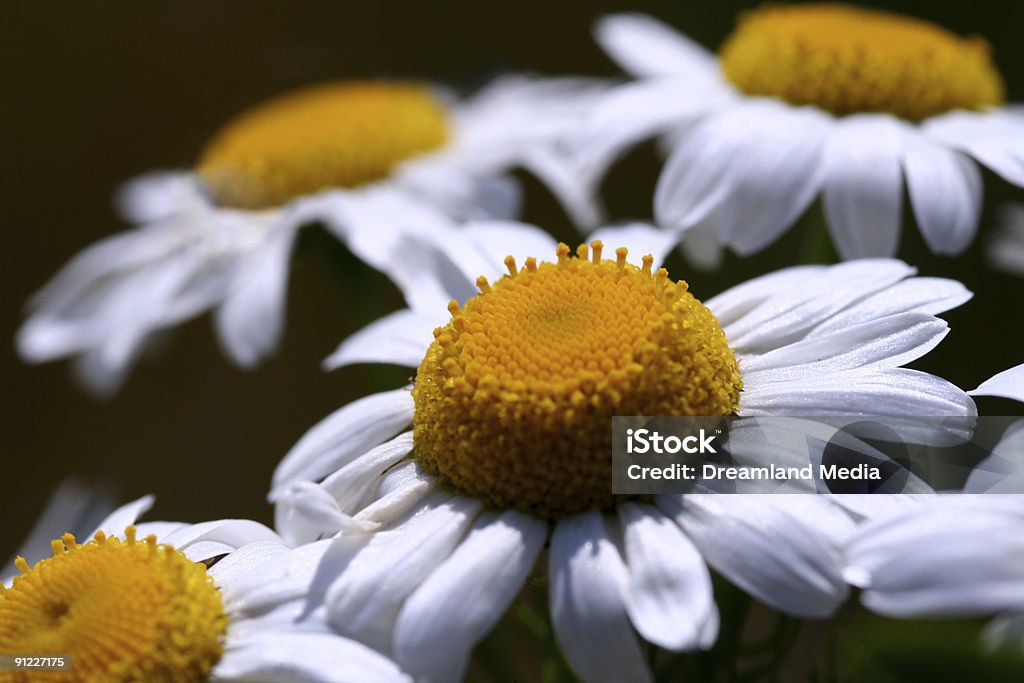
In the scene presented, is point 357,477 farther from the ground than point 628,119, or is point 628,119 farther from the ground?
point 628,119

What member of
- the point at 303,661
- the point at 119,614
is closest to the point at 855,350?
the point at 303,661

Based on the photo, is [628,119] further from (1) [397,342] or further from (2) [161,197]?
(2) [161,197]

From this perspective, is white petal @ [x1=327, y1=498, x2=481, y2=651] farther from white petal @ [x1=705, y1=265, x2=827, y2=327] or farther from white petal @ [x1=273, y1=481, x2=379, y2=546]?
white petal @ [x1=705, y1=265, x2=827, y2=327]

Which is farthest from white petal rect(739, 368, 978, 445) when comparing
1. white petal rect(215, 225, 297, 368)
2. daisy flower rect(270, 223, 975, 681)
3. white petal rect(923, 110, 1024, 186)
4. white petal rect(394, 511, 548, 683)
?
white petal rect(215, 225, 297, 368)

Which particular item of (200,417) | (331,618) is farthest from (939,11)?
(331,618)

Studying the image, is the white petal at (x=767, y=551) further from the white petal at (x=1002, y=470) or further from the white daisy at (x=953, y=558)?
the white petal at (x=1002, y=470)

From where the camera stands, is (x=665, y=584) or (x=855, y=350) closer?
(x=665, y=584)

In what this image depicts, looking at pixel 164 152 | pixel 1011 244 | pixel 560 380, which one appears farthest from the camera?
pixel 164 152
